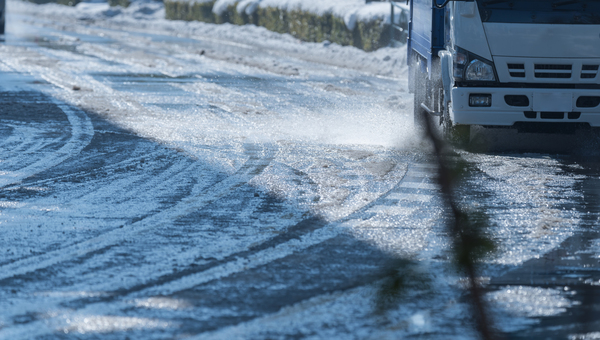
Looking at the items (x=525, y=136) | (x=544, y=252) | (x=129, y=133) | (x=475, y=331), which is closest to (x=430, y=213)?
(x=544, y=252)

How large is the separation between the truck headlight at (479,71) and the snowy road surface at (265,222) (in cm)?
86

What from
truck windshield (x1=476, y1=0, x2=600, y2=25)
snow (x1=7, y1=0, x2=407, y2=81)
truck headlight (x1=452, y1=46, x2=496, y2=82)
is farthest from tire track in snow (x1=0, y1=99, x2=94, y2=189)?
snow (x1=7, y1=0, x2=407, y2=81)

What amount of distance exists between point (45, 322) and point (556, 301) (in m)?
2.60

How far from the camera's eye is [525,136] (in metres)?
10.2

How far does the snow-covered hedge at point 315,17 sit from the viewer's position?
24359mm

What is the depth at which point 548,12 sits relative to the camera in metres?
8.54

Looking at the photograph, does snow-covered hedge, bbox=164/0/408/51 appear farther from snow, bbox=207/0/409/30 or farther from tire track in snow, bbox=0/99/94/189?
tire track in snow, bbox=0/99/94/189

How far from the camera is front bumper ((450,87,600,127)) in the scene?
866cm

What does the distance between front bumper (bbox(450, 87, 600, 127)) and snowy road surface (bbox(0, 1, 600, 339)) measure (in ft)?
1.42

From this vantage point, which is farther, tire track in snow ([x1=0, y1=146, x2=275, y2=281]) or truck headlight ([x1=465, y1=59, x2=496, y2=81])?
truck headlight ([x1=465, y1=59, x2=496, y2=81])

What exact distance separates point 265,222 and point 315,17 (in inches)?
918

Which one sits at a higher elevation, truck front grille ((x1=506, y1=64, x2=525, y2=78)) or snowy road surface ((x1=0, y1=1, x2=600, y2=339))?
truck front grille ((x1=506, y1=64, x2=525, y2=78))

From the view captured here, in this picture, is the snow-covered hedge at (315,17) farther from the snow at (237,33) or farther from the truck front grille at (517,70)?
the truck front grille at (517,70)

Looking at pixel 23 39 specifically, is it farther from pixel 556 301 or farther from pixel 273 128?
pixel 556 301
